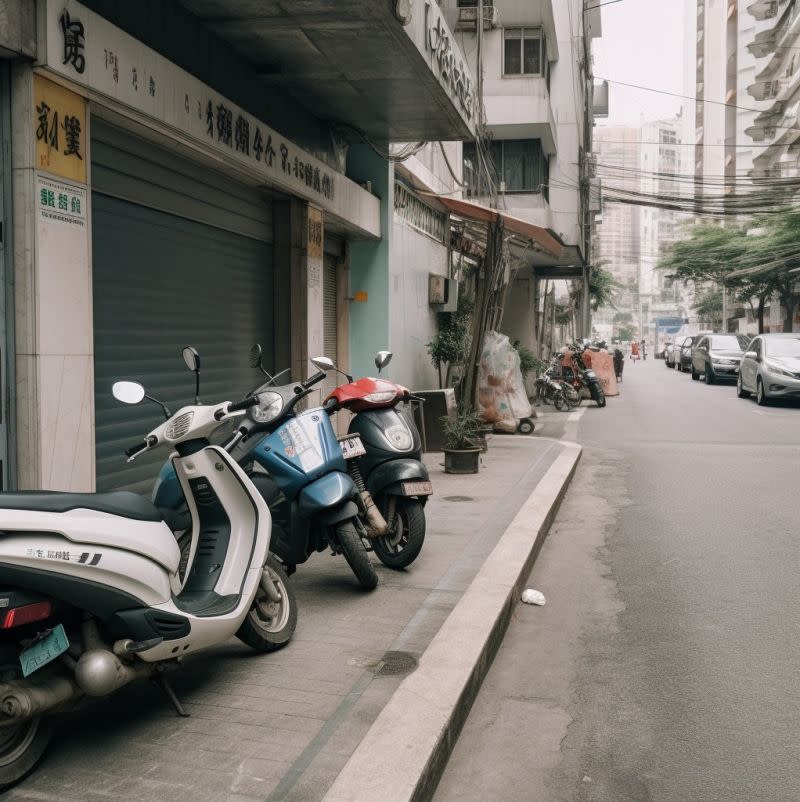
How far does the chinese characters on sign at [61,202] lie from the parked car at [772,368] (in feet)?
57.0

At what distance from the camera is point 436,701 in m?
3.56

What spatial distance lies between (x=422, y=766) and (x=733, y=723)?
1.39m

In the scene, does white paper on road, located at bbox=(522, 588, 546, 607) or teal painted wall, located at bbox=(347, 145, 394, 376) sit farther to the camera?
teal painted wall, located at bbox=(347, 145, 394, 376)

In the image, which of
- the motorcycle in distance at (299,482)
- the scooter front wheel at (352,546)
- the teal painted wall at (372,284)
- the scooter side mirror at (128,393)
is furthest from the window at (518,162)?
the scooter side mirror at (128,393)

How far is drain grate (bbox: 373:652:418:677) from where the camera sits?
158 inches

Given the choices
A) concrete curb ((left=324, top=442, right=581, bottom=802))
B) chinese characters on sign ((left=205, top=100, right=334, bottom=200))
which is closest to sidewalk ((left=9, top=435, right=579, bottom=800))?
concrete curb ((left=324, top=442, right=581, bottom=802))

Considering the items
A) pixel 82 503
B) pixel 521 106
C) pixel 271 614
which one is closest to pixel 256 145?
pixel 271 614

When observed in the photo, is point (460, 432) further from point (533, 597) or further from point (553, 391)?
point (553, 391)

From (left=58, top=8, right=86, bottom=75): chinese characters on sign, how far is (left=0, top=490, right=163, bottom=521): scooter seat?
280cm

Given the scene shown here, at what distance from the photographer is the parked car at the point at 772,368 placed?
1952 cm

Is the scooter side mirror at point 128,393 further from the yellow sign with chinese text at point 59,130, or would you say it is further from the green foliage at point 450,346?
the green foliage at point 450,346

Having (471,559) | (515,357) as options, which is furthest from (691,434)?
(471,559)

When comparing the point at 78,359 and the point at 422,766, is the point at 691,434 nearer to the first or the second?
the point at 78,359

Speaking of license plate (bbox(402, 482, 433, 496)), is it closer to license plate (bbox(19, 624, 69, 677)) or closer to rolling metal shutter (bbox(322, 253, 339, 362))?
license plate (bbox(19, 624, 69, 677))
